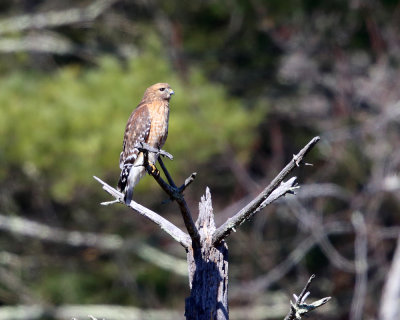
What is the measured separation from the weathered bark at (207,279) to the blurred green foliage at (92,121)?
5.56m

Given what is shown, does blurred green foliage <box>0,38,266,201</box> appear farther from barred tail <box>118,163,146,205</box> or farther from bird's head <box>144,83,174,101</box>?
barred tail <box>118,163,146,205</box>

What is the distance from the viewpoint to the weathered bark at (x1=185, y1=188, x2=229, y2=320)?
3.42m

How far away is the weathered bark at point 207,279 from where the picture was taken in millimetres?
3418

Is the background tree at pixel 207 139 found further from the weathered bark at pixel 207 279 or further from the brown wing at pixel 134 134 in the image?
the weathered bark at pixel 207 279

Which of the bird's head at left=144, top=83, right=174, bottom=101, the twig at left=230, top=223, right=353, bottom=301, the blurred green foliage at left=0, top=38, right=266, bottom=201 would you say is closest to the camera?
the bird's head at left=144, top=83, right=174, bottom=101

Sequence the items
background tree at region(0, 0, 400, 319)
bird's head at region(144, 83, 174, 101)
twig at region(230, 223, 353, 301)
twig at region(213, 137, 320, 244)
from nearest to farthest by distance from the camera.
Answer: twig at region(213, 137, 320, 244), bird's head at region(144, 83, 174, 101), background tree at region(0, 0, 400, 319), twig at region(230, 223, 353, 301)

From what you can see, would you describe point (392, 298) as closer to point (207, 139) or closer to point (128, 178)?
point (207, 139)

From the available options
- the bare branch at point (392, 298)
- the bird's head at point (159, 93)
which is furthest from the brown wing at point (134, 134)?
the bare branch at point (392, 298)

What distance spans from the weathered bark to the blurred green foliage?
219 inches

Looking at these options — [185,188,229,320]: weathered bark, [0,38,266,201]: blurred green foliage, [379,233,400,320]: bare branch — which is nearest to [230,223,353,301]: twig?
[379,233,400,320]: bare branch

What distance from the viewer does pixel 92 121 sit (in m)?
9.46

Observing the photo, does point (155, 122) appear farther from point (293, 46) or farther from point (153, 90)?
point (293, 46)

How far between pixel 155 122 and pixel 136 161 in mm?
268

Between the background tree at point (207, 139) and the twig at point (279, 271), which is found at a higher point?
the background tree at point (207, 139)
